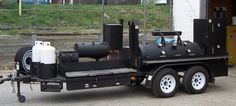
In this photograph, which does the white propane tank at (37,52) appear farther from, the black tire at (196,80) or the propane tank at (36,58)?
the black tire at (196,80)

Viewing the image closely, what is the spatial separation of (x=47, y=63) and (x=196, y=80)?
10.8 ft

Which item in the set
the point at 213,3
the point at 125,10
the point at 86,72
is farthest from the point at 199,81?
the point at 125,10

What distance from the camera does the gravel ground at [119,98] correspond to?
1005 centimetres

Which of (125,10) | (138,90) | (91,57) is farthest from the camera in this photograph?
(125,10)

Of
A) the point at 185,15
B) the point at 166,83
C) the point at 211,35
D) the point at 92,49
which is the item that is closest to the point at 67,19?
the point at 185,15

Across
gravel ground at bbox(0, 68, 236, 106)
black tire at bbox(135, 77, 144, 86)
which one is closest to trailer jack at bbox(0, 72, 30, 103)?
gravel ground at bbox(0, 68, 236, 106)

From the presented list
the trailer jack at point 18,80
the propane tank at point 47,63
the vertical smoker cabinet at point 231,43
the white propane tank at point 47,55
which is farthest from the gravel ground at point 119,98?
the vertical smoker cabinet at point 231,43

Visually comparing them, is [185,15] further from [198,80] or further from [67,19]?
[67,19]

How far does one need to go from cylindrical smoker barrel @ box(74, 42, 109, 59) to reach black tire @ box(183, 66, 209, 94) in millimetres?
1827

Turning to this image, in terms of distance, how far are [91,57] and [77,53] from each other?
1.32ft

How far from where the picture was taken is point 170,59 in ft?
35.4

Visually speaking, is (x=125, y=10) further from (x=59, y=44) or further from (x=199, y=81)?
(x=199, y=81)

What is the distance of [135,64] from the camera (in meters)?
10.8

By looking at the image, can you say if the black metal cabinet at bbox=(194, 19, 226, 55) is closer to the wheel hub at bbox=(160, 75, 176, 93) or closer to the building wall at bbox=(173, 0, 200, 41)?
the wheel hub at bbox=(160, 75, 176, 93)
